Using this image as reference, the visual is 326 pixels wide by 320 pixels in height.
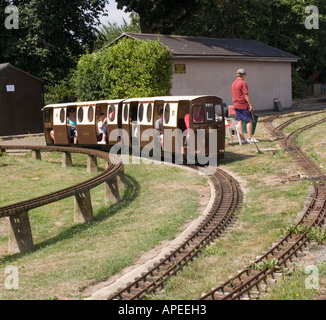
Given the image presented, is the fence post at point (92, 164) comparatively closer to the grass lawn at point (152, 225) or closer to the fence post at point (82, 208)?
the grass lawn at point (152, 225)

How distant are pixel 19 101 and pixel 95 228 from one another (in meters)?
21.3

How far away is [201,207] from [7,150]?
574 inches

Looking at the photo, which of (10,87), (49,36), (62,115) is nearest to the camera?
(62,115)

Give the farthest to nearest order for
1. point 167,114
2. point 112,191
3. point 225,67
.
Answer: point 225,67, point 167,114, point 112,191

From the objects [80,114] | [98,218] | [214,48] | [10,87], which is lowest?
[98,218]

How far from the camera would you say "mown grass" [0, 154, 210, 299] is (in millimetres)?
8297

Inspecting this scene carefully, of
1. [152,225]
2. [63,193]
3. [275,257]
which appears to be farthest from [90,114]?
[275,257]

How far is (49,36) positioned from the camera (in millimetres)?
38031

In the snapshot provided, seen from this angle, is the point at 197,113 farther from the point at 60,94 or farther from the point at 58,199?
the point at 60,94

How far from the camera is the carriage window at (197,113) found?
16.7 meters

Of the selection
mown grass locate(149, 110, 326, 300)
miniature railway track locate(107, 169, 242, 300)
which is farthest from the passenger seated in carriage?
miniature railway track locate(107, 169, 242, 300)
